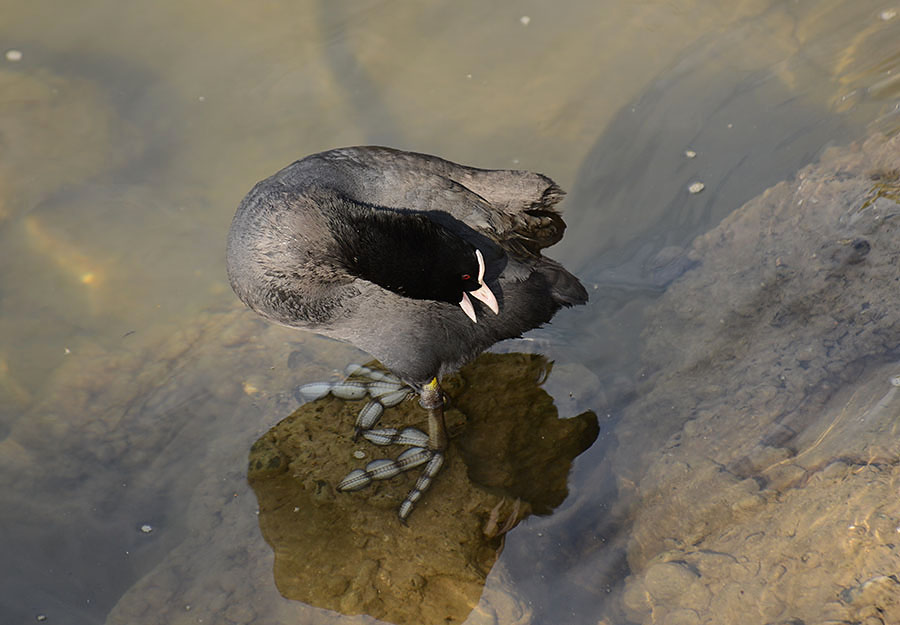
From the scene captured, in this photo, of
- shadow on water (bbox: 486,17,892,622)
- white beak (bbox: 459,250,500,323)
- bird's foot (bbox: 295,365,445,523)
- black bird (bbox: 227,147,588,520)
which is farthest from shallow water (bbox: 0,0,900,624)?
white beak (bbox: 459,250,500,323)

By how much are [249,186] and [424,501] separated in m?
2.15

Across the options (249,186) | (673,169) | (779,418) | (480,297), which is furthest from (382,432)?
(673,169)

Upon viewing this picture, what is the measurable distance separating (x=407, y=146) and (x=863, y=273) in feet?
7.81

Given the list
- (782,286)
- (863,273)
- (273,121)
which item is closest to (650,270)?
(782,286)

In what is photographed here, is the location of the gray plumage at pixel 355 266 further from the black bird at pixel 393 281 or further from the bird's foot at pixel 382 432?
the bird's foot at pixel 382 432

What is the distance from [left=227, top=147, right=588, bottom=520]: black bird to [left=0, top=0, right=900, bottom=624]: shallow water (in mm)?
513

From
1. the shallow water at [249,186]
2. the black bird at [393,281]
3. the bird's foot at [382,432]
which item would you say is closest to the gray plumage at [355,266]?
the black bird at [393,281]

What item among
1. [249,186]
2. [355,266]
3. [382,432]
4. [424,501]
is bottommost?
[249,186]

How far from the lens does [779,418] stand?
2.63 meters

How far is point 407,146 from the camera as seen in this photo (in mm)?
4242

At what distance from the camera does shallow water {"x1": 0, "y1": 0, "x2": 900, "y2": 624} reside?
2779 mm

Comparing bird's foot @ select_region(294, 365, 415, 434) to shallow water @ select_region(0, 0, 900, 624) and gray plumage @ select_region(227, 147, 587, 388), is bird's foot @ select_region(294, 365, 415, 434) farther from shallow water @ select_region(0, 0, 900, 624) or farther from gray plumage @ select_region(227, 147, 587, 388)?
gray plumage @ select_region(227, 147, 587, 388)

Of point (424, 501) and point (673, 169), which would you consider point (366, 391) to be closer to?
point (424, 501)

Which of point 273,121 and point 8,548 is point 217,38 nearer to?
point 273,121
